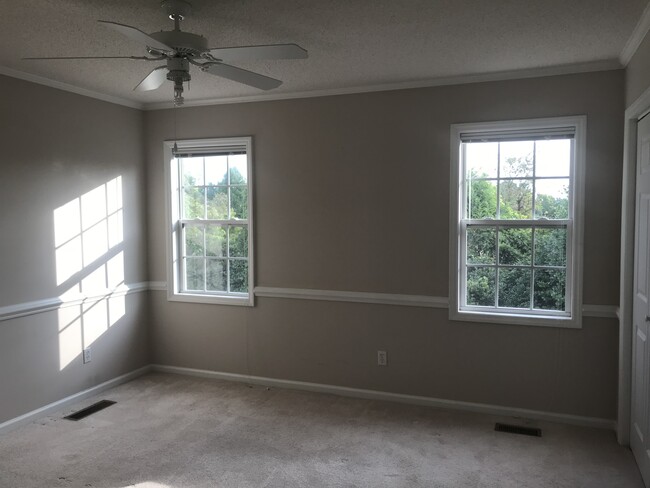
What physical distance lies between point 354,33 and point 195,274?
2.80 m

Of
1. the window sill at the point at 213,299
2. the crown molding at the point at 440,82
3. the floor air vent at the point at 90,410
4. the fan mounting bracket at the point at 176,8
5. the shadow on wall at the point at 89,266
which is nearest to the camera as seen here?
the fan mounting bracket at the point at 176,8

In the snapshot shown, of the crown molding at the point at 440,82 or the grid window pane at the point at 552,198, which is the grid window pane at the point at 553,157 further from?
the crown molding at the point at 440,82

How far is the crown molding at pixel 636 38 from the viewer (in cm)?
256

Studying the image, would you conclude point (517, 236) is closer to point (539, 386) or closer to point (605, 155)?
point (605, 155)

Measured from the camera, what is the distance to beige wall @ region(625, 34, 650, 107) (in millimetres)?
2672

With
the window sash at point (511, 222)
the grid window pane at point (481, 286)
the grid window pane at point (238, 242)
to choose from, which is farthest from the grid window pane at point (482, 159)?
the grid window pane at point (238, 242)

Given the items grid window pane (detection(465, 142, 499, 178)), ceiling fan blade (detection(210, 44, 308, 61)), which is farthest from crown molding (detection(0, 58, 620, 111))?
ceiling fan blade (detection(210, 44, 308, 61))

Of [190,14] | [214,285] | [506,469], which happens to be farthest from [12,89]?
[506,469]

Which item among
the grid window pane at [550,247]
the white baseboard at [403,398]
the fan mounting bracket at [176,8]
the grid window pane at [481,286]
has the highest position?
the fan mounting bracket at [176,8]

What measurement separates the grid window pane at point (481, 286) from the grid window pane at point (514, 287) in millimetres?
64

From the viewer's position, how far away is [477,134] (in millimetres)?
3721

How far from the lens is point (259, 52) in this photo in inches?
92.0

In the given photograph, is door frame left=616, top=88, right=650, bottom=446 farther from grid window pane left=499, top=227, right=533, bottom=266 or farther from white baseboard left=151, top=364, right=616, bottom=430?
grid window pane left=499, top=227, right=533, bottom=266

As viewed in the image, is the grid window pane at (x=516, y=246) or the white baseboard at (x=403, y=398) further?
the grid window pane at (x=516, y=246)
